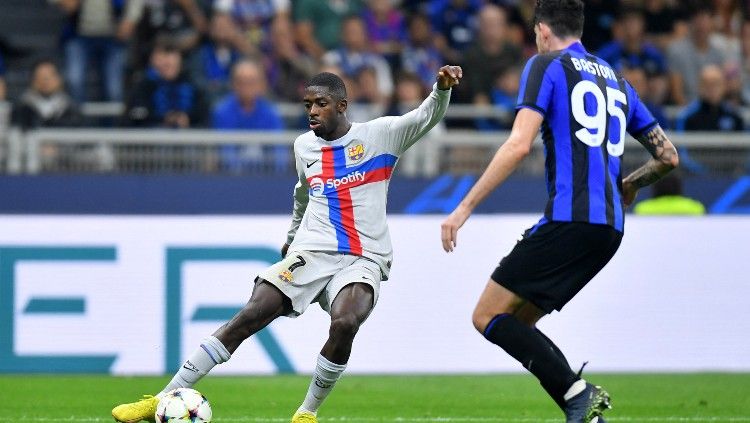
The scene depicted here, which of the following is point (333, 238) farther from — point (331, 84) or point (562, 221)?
point (562, 221)

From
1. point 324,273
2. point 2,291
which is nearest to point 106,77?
point 2,291

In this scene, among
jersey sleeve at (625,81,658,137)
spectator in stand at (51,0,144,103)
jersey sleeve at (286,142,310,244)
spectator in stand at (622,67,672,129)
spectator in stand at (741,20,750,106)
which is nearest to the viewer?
jersey sleeve at (625,81,658,137)

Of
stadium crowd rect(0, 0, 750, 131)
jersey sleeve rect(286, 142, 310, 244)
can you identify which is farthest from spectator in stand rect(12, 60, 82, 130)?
jersey sleeve rect(286, 142, 310, 244)

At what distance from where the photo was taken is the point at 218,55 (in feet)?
48.4

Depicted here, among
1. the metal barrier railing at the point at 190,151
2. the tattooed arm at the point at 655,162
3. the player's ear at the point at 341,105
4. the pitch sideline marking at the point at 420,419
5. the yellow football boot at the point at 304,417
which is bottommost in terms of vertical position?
the pitch sideline marking at the point at 420,419

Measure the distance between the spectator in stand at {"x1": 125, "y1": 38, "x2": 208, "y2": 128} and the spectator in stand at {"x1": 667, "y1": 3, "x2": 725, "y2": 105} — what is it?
5.37m

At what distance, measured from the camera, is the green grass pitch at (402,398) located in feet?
28.8

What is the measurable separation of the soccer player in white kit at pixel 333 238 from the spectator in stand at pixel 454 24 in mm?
7839

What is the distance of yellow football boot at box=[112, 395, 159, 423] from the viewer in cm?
710

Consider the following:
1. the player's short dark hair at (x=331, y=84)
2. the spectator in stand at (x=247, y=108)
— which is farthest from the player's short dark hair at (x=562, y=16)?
the spectator in stand at (x=247, y=108)

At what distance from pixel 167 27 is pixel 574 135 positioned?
29.2 feet

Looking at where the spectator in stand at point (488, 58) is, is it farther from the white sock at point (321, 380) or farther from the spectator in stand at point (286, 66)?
the white sock at point (321, 380)

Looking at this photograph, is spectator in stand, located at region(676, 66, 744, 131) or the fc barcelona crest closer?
the fc barcelona crest

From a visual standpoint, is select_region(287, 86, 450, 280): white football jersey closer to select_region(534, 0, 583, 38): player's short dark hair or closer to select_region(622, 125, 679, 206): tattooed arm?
select_region(534, 0, 583, 38): player's short dark hair
